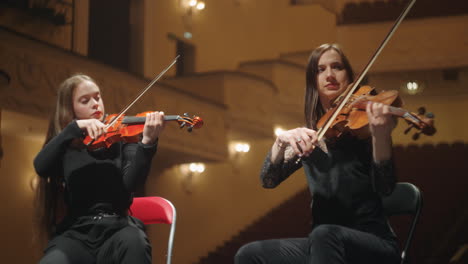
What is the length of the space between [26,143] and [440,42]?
5.24 metres

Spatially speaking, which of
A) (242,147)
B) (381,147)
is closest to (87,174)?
(381,147)

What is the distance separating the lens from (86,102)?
6.32 ft

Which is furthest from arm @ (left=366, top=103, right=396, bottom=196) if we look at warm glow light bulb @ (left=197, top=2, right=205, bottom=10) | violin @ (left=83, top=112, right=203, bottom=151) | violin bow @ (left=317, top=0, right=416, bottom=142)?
warm glow light bulb @ (left=197, top=2, right=205, bottom=10)

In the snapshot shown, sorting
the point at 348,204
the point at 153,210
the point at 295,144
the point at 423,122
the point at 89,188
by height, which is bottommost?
the point at 153,210

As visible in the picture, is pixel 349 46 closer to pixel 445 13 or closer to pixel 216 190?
pixel 445 13

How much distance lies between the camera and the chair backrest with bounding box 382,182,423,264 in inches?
66.9

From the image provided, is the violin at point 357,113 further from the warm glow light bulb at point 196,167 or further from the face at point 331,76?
the warm glow light bulb at point 196,167

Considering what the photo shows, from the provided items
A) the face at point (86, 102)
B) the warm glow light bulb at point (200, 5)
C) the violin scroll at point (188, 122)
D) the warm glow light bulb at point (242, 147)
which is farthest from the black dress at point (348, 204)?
the warm glow light bulb at point (242, 147)

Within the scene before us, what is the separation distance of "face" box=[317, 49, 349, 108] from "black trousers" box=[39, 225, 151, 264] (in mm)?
702

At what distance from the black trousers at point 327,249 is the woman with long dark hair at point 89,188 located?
0.32m

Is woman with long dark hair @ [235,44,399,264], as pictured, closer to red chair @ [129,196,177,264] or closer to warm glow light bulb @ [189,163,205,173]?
red chair @ [129,196,177,264]

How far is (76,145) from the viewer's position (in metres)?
1.81

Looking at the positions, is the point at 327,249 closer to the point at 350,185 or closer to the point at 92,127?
the point at 350,185

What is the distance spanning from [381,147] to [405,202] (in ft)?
0.90
